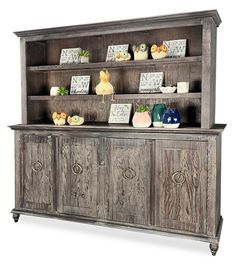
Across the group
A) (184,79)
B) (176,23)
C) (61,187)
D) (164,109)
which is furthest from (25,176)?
(176,23)

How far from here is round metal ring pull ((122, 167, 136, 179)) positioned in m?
3.58

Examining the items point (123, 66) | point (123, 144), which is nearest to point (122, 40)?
point (123, 66)

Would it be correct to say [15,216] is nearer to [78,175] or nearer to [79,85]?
[78,175]

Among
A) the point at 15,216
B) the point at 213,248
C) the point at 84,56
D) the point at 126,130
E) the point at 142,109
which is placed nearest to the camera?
the point at 213,248

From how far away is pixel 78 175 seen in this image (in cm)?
384

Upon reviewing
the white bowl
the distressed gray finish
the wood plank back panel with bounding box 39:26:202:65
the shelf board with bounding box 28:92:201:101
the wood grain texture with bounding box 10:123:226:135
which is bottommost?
the distressed gray finish

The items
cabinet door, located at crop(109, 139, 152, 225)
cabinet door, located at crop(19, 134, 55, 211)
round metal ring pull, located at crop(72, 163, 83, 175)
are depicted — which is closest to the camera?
cabinet door, located at crop(109, 139, 152, 225)

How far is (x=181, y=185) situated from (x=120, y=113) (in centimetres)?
108

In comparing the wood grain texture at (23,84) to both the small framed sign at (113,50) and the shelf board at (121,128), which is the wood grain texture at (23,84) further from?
the small framed sign at (113,50)

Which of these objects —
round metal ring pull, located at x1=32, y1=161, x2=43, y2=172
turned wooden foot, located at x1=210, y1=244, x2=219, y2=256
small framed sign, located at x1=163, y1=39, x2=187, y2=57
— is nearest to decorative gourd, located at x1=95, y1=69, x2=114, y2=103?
small framed sign, located at x1=163, y1=39, x2=187, y2=57

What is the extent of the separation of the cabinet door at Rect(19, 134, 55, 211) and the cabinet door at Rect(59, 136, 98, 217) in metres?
0.13

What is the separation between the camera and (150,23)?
139 inches

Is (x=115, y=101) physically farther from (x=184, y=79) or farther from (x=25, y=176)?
(x=25, y=176)

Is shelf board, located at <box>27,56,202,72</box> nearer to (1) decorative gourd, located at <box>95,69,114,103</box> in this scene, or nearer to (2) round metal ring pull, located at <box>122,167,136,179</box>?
(1) decorative gourd, located at <box>95,69,114,103</box>
